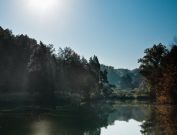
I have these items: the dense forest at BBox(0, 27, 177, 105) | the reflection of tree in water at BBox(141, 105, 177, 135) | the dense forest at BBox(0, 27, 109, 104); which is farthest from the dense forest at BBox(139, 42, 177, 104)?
the reflection of tree in water at BBox(141, 105, 177, 135)

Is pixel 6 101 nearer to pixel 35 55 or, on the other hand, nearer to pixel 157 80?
pixel 35 55

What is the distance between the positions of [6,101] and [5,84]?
2269cm

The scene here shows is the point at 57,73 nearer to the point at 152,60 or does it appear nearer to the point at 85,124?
the point at 152,60

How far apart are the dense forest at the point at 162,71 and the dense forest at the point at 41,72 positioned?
72.2ft

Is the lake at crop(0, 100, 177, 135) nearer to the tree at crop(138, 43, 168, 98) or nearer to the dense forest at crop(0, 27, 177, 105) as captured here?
the dense forest at crop(0, 27, 177, 105)

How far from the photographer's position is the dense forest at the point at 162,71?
80.3 meters

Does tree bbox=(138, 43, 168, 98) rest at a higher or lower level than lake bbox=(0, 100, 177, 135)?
higher

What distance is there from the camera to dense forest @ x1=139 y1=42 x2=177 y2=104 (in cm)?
8031

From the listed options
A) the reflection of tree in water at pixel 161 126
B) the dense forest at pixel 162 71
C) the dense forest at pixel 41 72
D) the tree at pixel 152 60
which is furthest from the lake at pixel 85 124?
the tree at pixel 152 60

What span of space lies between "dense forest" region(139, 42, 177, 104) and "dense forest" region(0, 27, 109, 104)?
22.0m

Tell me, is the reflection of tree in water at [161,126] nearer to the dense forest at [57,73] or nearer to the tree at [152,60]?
the dense forest at [57,73]

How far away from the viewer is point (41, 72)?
3844 inches

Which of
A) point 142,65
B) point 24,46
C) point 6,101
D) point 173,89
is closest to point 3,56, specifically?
point 24,46

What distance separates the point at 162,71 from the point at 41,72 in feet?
105
